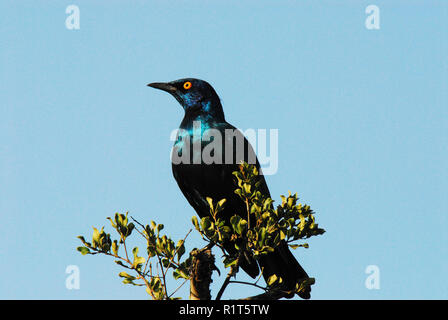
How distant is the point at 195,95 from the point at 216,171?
4.23ft

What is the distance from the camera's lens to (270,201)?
4922mm

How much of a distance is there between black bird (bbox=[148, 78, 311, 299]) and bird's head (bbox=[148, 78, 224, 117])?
0.23 feet

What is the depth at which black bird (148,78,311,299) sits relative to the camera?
6613mm

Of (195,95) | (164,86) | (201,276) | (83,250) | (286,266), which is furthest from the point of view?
(164,86)

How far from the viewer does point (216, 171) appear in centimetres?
679

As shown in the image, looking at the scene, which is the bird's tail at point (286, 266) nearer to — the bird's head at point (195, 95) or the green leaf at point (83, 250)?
the bird's head at point (195, 95)

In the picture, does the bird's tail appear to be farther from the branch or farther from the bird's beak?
the bird's beak

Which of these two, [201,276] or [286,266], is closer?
[201,276]

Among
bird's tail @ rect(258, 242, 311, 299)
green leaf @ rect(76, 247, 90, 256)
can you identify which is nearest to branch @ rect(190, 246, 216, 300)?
green leaf @ rect(76, 247, 90, 256)

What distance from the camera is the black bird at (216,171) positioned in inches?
260

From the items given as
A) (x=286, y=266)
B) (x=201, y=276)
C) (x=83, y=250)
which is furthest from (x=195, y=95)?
(x=83, y=250)

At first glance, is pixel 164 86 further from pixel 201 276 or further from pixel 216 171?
pixel 201 276

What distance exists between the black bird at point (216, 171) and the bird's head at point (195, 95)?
0.07 meters
